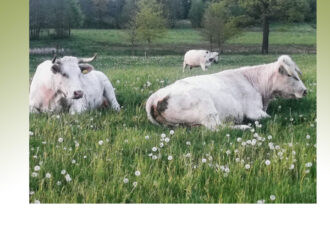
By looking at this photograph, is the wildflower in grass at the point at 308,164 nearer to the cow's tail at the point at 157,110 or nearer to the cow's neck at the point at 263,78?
the cow's neck at the point at 263,78

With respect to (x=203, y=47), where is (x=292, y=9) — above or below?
above

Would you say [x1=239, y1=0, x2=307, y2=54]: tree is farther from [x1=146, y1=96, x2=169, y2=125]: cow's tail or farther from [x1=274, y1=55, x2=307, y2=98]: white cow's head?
[x1=146, y1=96, x2=169, y2=125]: cow's tail

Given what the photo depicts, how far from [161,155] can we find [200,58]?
112cm

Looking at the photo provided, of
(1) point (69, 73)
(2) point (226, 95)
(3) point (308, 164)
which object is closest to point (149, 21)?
(1) point (69, 73)

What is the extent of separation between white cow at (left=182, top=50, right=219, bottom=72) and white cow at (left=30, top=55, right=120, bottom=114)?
0.86 metres

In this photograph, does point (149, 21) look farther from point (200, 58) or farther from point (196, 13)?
point (200, 58)

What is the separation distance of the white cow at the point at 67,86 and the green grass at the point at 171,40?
15 centimetres

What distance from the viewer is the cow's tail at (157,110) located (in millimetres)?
5320

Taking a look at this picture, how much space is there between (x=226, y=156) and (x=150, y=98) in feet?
3.51

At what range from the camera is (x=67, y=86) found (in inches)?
215

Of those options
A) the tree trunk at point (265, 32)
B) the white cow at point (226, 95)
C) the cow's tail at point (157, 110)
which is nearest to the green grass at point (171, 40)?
the tree trunk at point (265, 32)

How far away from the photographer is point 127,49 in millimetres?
5469
